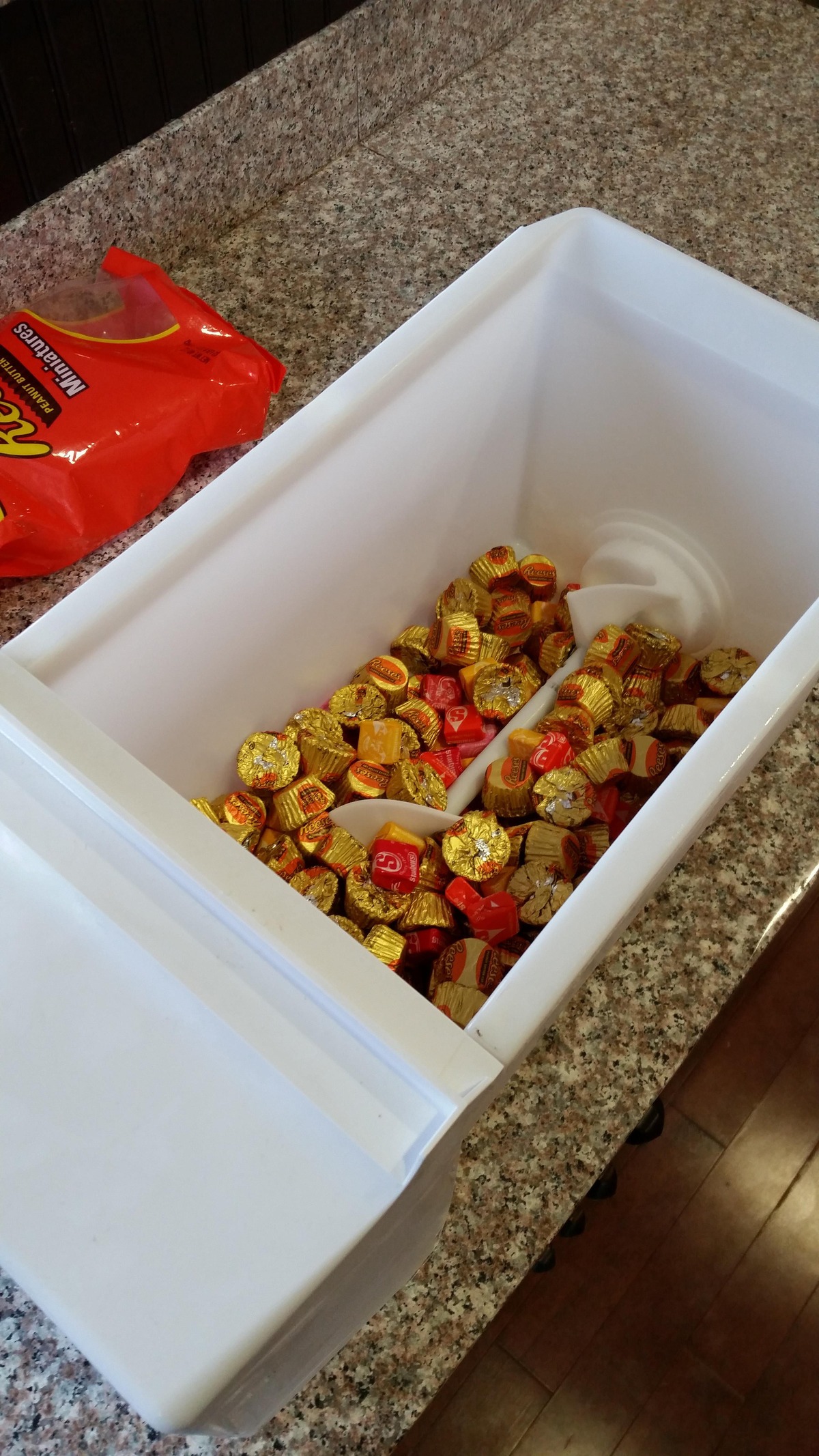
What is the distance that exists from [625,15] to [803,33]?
0.65ft

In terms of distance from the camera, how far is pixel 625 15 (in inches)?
47.3

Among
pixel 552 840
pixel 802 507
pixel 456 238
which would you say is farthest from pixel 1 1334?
pixel 456 238

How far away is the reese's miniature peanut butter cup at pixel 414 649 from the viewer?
909 mm

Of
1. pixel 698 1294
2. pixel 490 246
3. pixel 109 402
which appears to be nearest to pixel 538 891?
pixel 109 402

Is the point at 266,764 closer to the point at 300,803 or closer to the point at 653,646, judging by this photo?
the point at 300,803

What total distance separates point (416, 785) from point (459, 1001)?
19cm

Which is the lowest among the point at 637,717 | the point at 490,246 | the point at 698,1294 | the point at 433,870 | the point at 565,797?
the point at 698,1294

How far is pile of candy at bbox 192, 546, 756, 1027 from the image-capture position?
0.74 m

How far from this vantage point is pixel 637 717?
2.83ft

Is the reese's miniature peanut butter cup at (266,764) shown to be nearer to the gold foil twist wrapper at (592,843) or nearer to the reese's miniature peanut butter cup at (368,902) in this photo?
A: the reese's miniature peanut butter cup at (368,902)

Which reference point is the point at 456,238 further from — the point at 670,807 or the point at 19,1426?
A: the point at 19,1426

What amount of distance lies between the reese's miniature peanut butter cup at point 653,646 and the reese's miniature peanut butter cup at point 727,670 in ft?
0.10

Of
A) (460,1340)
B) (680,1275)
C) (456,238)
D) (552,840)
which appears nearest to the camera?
(460,1340)

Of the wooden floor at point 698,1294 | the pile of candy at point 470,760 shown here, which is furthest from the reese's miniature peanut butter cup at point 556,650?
the wooden floor at point 698,1294
